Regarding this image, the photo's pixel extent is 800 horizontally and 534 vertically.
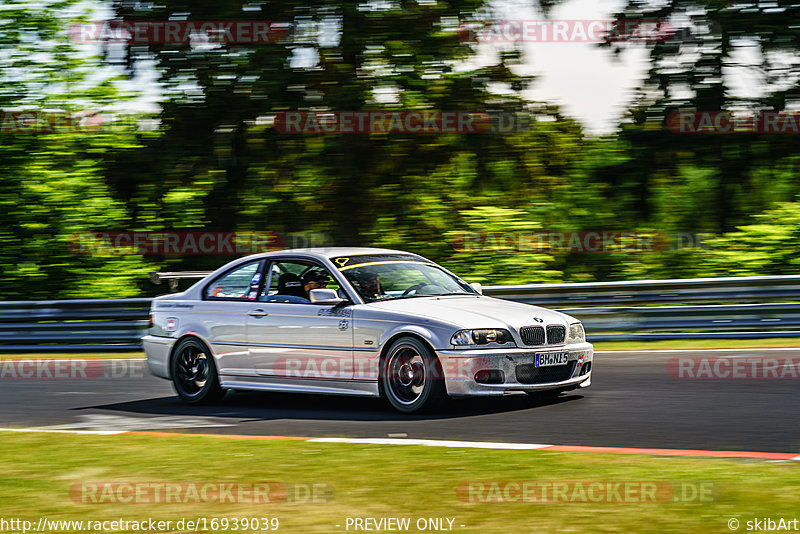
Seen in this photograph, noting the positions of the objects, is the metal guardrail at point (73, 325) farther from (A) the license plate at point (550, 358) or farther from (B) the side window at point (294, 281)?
(A) the license plate at point (550, 358)

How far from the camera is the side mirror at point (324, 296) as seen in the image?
1032 centimetres

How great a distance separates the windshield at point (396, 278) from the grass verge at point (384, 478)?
2.37 metres

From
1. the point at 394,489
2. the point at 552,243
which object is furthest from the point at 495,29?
the point at 394,489

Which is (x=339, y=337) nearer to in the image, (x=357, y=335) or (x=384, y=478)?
(x=357, y=335)

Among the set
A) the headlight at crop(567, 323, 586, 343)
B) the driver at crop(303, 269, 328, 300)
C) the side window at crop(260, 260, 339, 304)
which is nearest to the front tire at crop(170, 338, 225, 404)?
the side window at crop(260, 260, 339, 304)

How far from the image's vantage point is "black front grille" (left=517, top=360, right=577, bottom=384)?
9.70 m

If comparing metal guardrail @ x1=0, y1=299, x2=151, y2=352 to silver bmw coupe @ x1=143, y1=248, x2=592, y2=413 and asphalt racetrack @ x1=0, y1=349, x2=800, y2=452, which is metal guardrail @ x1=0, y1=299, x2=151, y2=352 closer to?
asphalt racetrack @ x1=0, y1=349, x2=800, y2=452

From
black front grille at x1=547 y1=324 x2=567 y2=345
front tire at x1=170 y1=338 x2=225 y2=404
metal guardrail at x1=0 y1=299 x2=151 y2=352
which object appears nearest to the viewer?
black front grille at x1=547 y1=324 x2=567 y2=345

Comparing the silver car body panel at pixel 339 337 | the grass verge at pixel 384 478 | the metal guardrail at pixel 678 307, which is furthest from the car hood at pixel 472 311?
the metal guardrail at pixel 678 307

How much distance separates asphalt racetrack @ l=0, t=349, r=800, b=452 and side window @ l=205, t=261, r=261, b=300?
1118mm

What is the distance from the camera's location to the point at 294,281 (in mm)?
11133

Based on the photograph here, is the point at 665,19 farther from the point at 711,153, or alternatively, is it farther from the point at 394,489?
the point at 394,489

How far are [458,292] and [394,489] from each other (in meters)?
4.63

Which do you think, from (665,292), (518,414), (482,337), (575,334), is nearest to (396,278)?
(482,337)
